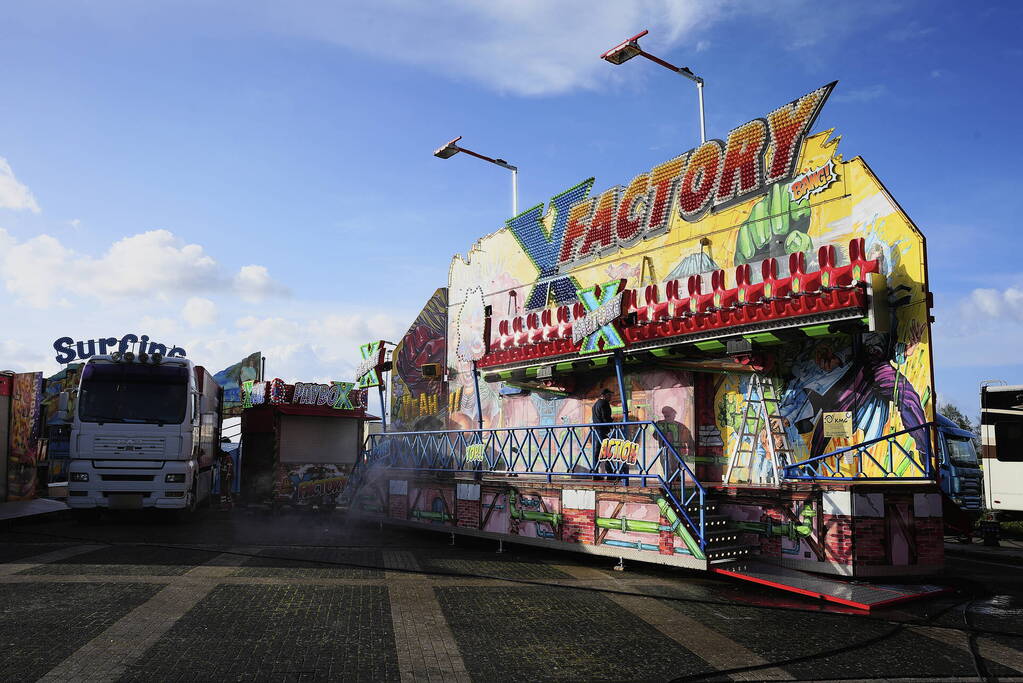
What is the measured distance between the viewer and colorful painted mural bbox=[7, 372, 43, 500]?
21172 mm

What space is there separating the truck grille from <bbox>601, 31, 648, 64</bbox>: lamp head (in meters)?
12.6

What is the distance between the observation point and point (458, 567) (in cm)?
1228

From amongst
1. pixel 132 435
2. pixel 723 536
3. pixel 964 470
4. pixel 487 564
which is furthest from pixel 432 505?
pixel 964 470

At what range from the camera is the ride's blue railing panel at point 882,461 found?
11359 mm

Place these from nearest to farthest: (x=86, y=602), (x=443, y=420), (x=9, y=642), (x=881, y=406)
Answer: (x=9, y=642)
(x=86, y=602)
(x=881, y=406)
(x=443, y=420)

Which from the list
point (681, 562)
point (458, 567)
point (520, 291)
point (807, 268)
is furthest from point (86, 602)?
point (520, 291)

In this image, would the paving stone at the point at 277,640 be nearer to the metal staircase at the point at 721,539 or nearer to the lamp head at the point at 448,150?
the metal staircase at the point at 721,539

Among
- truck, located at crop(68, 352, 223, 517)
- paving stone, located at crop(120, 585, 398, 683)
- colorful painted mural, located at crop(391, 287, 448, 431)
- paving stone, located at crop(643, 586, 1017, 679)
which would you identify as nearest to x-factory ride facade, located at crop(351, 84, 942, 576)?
paving stone, located at crop(643, 586, 1017, 679)

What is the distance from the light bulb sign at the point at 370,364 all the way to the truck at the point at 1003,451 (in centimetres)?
1696

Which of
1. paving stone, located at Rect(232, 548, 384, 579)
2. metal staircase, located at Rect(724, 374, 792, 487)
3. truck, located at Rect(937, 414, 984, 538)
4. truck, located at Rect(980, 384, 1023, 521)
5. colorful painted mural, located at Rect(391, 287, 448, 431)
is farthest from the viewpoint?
colorful painted mural, located at Rect(391, 287, 448, 431)

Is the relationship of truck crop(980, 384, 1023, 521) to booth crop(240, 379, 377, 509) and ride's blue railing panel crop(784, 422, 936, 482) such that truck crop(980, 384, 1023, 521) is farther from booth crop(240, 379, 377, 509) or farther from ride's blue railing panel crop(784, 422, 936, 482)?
booth crop(240, 379, 377, 509)

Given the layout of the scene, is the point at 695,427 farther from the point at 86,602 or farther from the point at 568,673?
the point at 86,602

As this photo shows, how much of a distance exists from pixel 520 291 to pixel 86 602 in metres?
13.7

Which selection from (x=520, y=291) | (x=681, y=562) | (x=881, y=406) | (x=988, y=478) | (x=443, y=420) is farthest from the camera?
(x=443, y=420)
